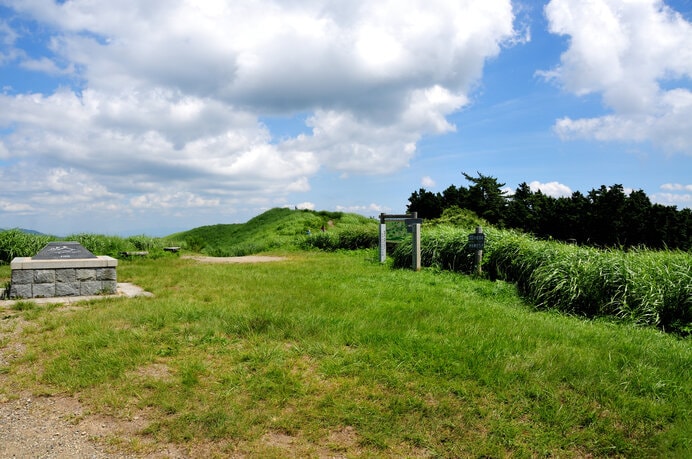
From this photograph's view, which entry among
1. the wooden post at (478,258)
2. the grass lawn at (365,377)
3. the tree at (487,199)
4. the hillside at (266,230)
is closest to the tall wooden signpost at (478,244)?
the wooden post at (478,258)

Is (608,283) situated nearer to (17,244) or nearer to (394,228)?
(394,228)

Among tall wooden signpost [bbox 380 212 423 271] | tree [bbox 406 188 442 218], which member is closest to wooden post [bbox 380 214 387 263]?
tall wooden signpost [bbox 380 212 423 271]


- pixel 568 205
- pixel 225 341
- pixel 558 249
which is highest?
pixel 568 205

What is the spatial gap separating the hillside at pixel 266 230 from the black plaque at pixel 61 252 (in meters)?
10.5

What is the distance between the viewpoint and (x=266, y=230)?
26812 millimetres

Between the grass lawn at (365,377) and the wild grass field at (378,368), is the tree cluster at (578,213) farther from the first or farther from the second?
the grass lawn at (365,377)

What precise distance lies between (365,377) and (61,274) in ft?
21.6

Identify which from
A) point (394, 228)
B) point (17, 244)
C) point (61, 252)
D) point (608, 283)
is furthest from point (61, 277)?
point (608, 283)

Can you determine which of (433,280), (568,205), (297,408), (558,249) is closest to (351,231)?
(433,280)

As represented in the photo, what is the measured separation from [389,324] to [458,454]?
2.67 meters

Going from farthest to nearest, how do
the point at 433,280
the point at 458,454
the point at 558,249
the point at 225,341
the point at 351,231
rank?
the point at 351,231 < the point at 433,280 < the point at 558,249 < the point at 225,341 < the point at 458,454

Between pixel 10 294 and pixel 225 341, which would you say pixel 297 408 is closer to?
pixel 225 341

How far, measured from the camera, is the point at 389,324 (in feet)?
19.1

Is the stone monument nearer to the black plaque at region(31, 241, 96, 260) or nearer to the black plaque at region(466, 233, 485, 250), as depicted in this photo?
the black plaque at region(31, 241, 96, 260)
